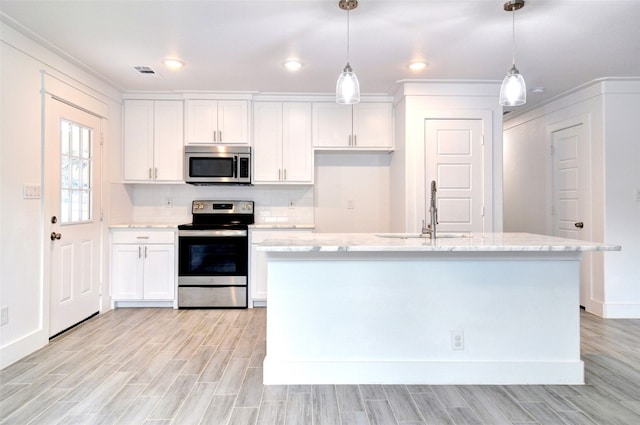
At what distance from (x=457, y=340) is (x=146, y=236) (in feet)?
10.4

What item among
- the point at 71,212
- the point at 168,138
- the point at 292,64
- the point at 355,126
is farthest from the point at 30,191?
the point at 355,126

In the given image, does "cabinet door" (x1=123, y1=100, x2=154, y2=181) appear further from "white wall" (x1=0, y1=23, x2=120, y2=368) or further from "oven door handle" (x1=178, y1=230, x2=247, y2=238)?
"white wall" (x1=0, y1=23, x2=120, y2=368)

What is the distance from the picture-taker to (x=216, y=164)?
405 cm

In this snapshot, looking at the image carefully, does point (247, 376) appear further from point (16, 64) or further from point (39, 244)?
point (16, 64)

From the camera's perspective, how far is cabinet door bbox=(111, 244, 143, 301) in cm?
386

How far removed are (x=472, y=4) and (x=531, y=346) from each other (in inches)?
83.4

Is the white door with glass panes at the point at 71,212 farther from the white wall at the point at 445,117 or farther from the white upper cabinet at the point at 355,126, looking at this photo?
the white wall at the point at 445,117

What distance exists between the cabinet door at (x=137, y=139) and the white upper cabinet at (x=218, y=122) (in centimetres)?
45

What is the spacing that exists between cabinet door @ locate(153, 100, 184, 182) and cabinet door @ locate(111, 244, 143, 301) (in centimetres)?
84

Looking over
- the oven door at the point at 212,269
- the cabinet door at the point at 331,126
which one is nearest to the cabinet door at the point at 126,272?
the oven door at the point at 212,269

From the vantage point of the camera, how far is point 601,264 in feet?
11.9

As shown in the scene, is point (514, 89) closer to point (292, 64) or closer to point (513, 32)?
point (513, 32)

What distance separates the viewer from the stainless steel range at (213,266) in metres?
3.87

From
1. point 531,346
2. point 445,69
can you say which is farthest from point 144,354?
point 445,69
